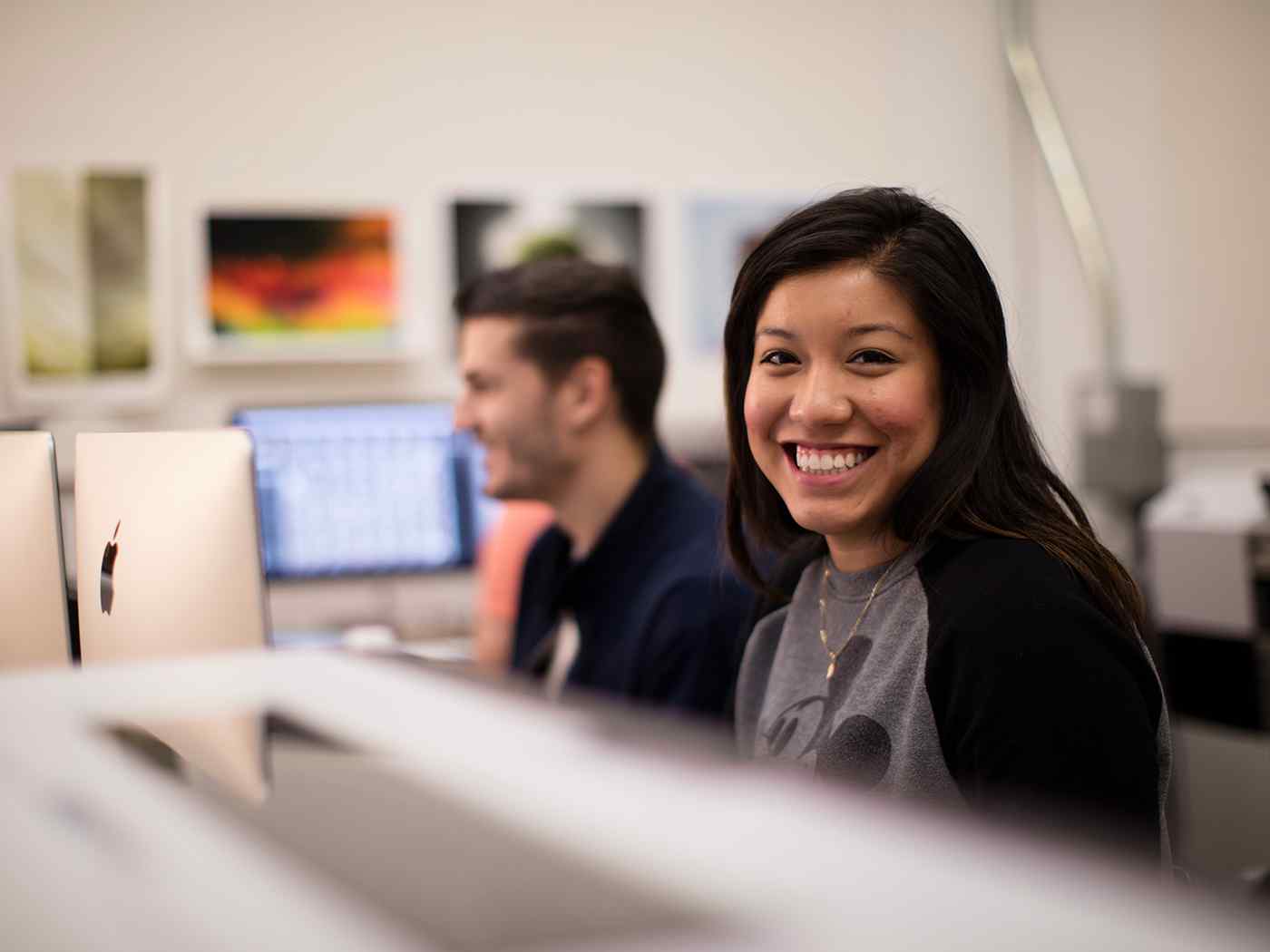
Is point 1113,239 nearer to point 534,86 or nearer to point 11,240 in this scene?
point 534,86

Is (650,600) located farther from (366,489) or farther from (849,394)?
(366,489)

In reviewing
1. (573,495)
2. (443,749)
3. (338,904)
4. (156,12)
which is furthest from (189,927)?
(156,12)

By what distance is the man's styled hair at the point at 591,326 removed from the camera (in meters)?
1.63

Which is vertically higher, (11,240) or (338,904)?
(11,240)

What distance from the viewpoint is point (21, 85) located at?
219cm

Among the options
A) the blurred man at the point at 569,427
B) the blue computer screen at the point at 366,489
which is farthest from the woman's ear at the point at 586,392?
the blue computer screen at the point at 366,489

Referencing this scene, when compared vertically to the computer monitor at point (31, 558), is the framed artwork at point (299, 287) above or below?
above

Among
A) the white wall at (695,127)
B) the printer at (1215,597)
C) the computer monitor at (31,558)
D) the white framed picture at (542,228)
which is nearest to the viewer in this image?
the computer monitor at (31,558)

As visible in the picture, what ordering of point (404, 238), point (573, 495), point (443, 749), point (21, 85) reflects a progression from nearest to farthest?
point (443, 749) < point (573, 495) < point (21, 85) < point (404, 238)

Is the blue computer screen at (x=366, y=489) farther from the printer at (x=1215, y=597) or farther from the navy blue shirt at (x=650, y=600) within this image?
the printer at (x=1215, y=597)

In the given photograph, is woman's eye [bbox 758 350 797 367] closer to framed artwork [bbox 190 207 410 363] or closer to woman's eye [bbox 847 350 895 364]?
woman's eye [bbox 847 350 895 364]

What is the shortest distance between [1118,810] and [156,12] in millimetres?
2208

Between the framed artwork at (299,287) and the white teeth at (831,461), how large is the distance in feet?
5.67

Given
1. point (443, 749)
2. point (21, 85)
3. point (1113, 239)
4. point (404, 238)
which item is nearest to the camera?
point (443, 749)
